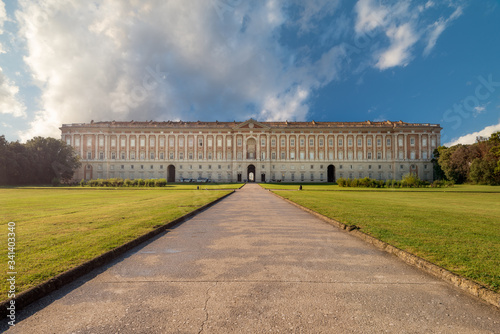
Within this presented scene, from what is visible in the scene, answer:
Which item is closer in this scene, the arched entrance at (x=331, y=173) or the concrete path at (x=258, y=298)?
the concrete path at (x=258, y=298)

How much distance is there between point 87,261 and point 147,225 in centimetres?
327

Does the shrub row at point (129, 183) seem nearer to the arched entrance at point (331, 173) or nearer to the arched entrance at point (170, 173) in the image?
the arched entrance at point (170, 173)

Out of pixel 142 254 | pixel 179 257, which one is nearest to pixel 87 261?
pixel 142 254

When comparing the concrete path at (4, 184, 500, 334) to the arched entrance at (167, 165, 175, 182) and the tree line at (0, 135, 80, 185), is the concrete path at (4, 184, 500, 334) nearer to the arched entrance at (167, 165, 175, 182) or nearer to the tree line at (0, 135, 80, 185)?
the tree line at (0, 135, 80, 185)

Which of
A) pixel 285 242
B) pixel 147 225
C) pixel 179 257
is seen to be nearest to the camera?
pixel 179 257

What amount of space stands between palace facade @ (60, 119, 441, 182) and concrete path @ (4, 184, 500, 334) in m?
63.0

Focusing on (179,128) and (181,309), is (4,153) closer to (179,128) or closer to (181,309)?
(179,128)

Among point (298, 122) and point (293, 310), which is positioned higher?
point (298, 122)

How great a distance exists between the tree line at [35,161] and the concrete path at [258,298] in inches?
1972

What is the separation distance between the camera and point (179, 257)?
16.0 feet

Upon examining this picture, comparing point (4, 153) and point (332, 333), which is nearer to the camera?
point (332, 333)

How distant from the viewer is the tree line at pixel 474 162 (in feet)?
146

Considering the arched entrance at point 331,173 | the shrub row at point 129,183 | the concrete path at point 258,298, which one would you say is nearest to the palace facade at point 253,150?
the arched entrance at point 331,173

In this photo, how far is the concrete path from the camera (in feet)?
8.39
